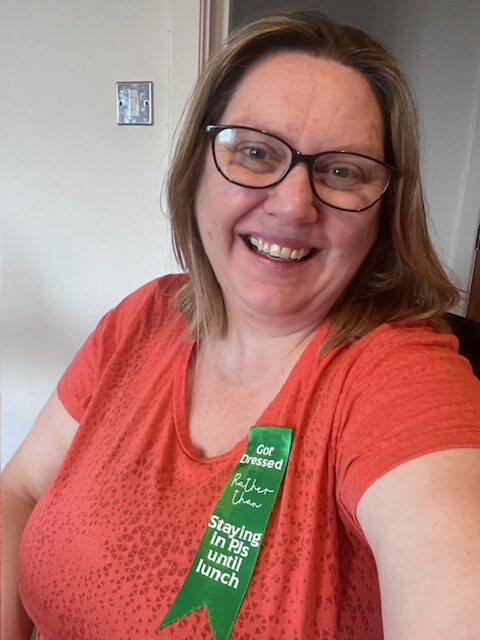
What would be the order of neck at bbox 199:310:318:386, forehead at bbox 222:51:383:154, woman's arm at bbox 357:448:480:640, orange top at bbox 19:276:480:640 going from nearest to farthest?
Result: 1. woman's arm at bbox 357:448:480:640
2. orange top at bbox 19:276:480:640
3. forehead at bbox 222:51:383:154
4. neck at bbox 199:310:318:386

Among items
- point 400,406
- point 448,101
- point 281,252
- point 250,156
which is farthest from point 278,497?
point 448,101

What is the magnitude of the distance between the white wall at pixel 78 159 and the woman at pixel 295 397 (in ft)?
1.88

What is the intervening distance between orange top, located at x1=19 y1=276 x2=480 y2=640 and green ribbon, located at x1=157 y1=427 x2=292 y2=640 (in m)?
0.01

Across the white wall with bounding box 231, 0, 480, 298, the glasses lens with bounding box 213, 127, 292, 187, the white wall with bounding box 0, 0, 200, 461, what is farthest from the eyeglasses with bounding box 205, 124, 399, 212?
the white wall with bounding box 231, 0, 480, 298

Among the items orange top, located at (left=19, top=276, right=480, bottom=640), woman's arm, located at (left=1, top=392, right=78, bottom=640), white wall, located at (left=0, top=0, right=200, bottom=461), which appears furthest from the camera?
white wall, located at (left=0, top=0, right=200, bottom=461)

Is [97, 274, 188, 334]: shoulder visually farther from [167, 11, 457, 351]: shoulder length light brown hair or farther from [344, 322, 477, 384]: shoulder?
[344, 322, 477, 384]: shoulder

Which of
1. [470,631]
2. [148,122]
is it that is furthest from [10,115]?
[470,631]

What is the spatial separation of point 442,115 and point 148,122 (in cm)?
149

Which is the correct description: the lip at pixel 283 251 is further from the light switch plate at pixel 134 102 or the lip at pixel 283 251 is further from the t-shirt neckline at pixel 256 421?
the light switch plate at pixel 134 102

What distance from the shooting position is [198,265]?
0.96 m

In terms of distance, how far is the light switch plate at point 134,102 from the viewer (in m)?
1.37

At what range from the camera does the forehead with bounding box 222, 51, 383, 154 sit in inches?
27.1

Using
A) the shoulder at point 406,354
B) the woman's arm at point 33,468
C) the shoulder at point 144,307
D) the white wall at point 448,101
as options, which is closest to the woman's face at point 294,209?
the shoulder at point 406,354

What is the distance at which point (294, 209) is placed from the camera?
0.70 m
